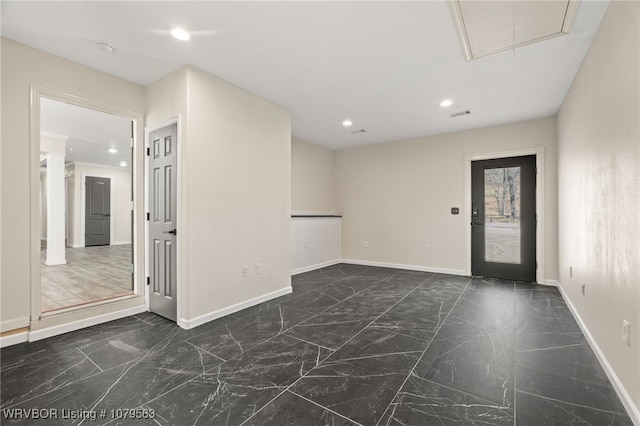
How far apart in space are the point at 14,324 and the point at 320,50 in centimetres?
352

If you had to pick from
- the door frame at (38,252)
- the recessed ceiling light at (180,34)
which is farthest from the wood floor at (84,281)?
the recessed ceiling light at (180,34)

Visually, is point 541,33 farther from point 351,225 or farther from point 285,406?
point 351,225

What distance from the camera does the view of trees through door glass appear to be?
4.62m

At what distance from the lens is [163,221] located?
3.07 meters

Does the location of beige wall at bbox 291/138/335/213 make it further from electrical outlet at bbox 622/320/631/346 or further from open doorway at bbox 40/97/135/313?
electrical outlet at bbox 622/320/631/346

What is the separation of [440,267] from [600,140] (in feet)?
11.4

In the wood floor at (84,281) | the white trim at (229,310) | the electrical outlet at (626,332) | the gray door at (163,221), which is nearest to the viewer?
the electrical outlet at (626,332)

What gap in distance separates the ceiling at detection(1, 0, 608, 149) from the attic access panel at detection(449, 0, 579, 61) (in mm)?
61

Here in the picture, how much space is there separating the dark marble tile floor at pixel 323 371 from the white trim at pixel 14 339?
11 centimetres

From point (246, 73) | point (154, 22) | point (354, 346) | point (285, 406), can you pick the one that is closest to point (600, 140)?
point (354, 346)

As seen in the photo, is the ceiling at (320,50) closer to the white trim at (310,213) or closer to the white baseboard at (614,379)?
the white trim at (310,213)

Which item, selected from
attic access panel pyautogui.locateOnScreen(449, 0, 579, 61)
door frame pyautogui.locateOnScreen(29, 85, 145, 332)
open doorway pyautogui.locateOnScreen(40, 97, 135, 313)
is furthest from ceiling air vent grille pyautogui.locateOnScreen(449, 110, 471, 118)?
open doorway pyautogui.locateOnScreen(40, 97, 135, 313)

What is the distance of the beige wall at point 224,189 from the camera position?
2822 millimetres

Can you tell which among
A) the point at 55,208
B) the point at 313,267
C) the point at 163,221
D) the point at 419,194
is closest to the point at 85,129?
the point at 55,208
